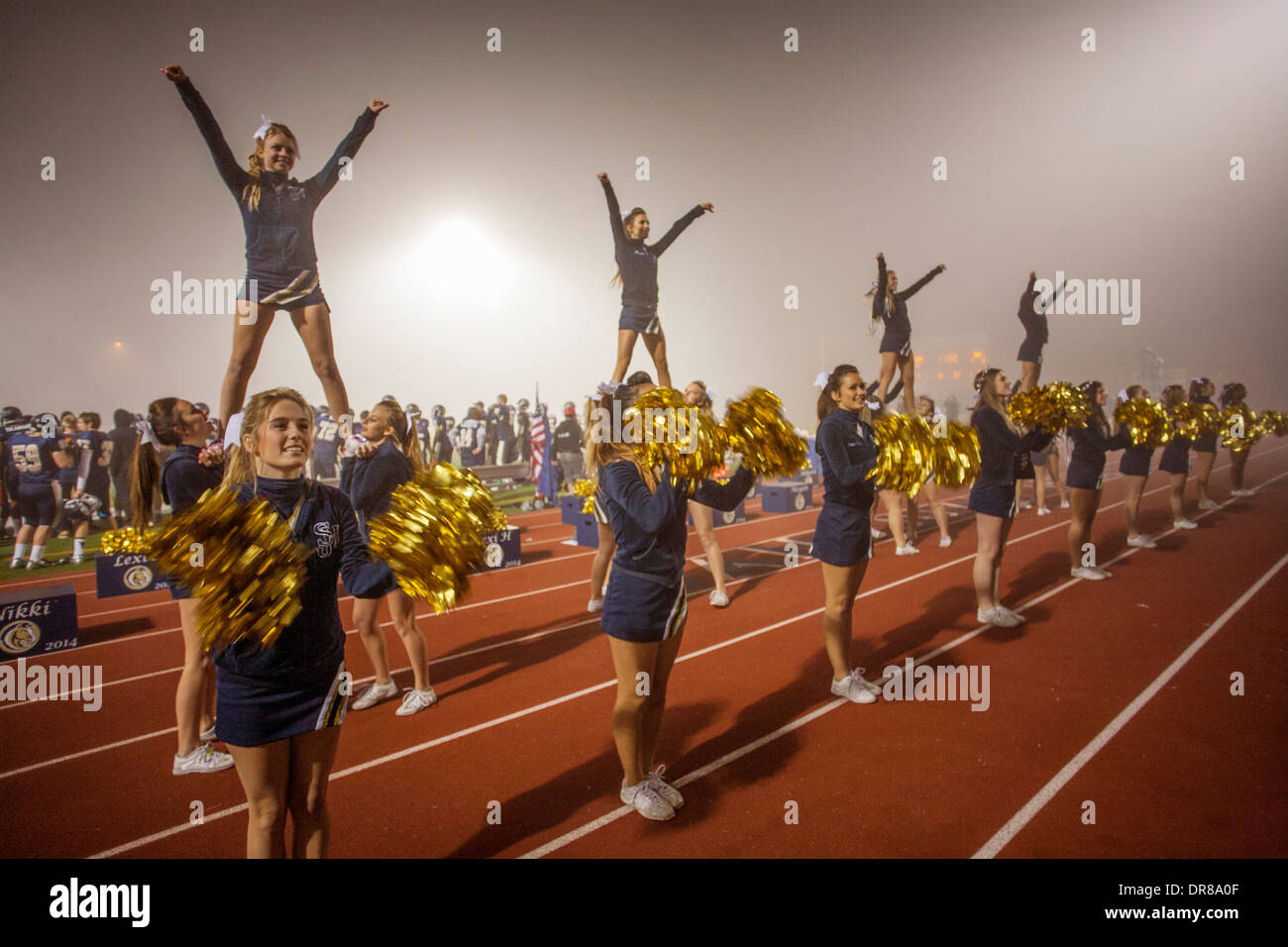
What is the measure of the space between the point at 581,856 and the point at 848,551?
188cm

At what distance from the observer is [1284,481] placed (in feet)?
36.6

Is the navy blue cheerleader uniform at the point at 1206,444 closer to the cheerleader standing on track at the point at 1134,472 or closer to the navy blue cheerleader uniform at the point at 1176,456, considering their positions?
the navy blue cheerleader uniform at the point at 1176,456

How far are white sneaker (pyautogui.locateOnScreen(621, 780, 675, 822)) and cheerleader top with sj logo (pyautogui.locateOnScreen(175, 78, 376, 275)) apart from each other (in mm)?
2899

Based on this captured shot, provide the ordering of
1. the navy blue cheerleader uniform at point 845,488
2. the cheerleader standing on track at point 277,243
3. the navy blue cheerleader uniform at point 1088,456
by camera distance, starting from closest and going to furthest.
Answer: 1. the cheerleader standing on track at point 277,243
2. the navy blue cheerleader uniform at point 845,488
3. the navy blue cheerleader uniform at point 1088,456

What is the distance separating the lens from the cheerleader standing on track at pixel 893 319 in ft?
16.8

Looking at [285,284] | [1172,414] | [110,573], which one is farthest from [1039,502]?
[110,573]

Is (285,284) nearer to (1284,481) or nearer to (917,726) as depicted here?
(917,726)

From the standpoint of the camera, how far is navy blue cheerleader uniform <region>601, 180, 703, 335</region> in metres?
4.05

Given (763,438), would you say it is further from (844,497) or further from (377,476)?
(377,476)

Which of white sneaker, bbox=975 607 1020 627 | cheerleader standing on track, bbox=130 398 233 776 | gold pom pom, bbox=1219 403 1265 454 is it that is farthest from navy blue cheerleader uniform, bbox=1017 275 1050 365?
cheerleader standing on track, bbox=130 398 233 776

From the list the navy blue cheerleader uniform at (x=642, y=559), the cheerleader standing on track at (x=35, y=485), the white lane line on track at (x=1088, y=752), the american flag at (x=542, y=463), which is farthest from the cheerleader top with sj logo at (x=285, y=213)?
the american flag at (x=542, y=463)

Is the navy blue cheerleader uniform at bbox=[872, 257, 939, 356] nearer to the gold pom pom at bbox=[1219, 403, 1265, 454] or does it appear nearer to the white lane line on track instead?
the white lane line on track

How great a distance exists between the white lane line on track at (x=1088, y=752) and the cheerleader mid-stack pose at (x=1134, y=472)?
2.25 m
